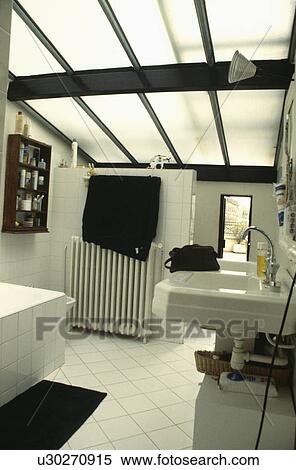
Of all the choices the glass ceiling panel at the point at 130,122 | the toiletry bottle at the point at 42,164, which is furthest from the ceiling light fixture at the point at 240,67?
the toiletry bottle at the point at 42,164

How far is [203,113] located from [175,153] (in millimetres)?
1007

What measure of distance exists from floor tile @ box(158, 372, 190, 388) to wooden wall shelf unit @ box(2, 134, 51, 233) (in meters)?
1.75

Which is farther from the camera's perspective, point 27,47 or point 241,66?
point 27,47

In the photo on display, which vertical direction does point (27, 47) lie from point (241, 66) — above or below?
above

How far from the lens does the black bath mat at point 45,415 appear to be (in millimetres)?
1627

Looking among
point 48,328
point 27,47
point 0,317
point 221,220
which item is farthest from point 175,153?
point 0,317

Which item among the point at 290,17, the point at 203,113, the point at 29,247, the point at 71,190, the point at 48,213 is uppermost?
the point at 290,17

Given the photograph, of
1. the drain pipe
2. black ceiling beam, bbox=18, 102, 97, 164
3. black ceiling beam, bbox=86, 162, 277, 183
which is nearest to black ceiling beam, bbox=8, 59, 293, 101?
black ceiling beam, bbox=18, 102, 97, 164

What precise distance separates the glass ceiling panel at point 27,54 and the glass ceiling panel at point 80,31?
0.44ft

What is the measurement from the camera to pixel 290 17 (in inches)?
86.1

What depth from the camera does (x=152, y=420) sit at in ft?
6.10

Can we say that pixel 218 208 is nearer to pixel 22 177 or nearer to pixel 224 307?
pixel 22 177

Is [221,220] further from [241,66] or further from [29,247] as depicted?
[241,66]

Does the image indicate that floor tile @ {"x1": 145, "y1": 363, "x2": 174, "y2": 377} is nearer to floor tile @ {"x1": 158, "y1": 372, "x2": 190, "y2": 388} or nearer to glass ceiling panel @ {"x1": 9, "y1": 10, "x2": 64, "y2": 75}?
floor tile @ {"x1": 158, "y1": 372, "x2": 190, "y2": 388}
